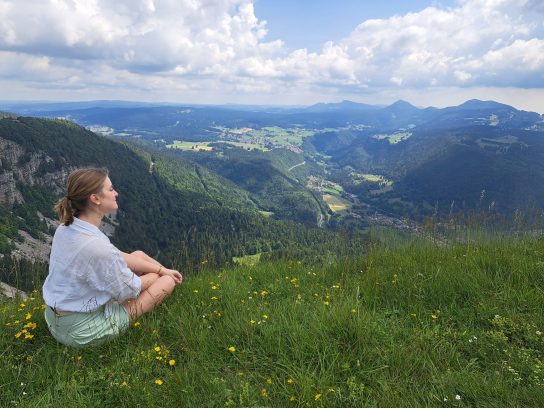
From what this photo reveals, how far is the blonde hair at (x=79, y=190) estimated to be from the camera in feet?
15.0

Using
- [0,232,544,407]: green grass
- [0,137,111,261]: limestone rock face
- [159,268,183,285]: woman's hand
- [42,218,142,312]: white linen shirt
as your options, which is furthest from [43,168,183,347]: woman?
[0,137,111,261]: limestone rock face

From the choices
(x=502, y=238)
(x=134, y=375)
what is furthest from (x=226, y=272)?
(x=502, y=238)

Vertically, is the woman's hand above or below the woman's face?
below

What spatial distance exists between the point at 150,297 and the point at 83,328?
913 mm

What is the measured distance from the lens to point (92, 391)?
3574 mm

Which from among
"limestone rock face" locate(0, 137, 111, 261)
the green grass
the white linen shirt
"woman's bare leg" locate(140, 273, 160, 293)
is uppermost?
the white linen shirt

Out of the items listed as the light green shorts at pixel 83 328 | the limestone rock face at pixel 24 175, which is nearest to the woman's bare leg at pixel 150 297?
the light green shorts at pixel 83 328

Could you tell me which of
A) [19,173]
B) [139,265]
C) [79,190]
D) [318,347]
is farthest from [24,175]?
[318,347]

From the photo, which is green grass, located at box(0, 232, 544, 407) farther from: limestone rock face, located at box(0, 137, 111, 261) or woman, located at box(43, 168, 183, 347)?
limestone rock face, located at box(0, 137, 111, 261)

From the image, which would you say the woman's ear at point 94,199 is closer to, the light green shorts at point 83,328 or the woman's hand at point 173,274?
the light green shorts at point 83,328

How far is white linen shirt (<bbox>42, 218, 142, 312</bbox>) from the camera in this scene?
4.38m

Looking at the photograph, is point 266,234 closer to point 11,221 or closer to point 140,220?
point 140,220

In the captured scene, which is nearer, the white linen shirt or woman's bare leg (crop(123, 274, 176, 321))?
the white linen shirt

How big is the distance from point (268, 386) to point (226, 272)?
353cm
